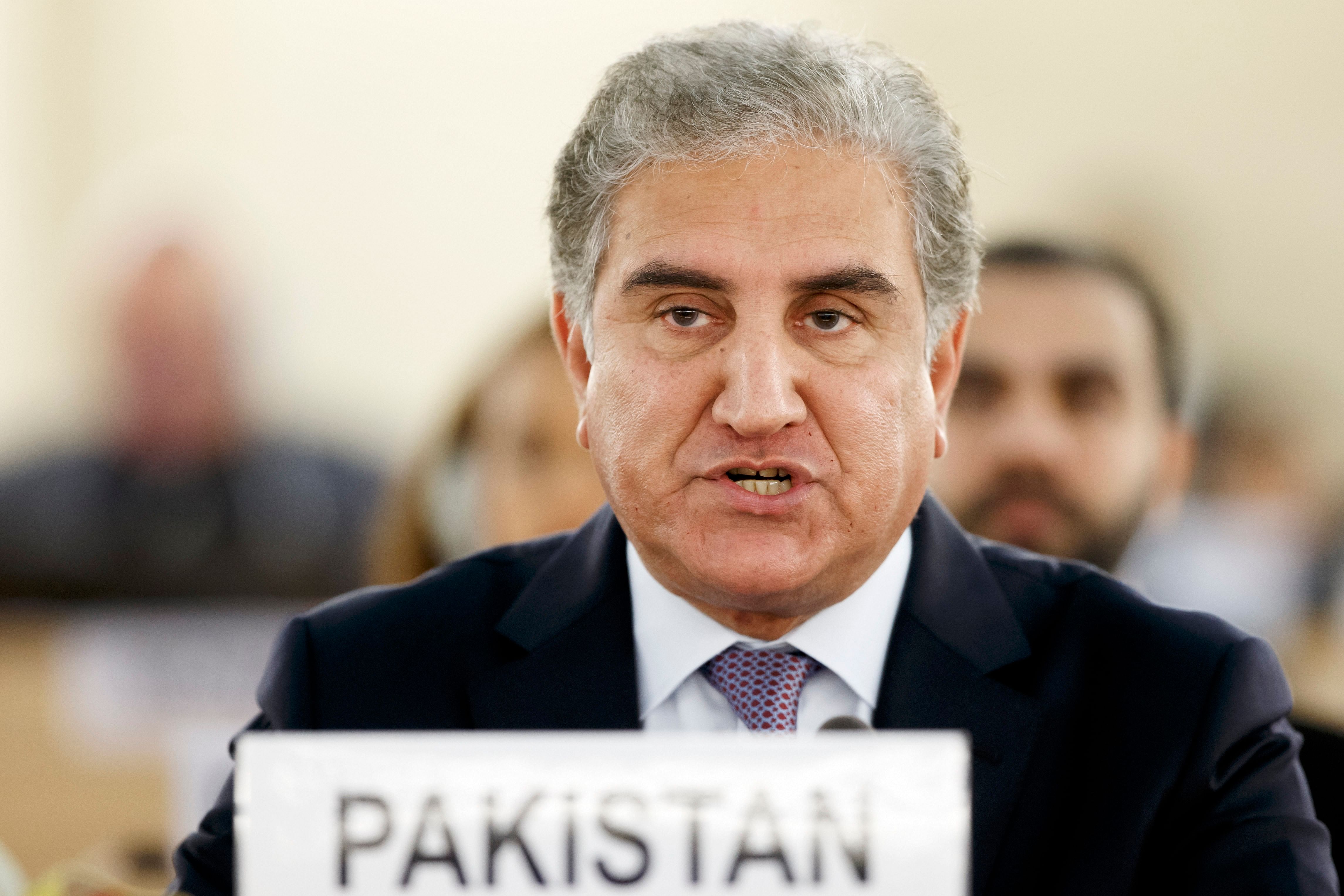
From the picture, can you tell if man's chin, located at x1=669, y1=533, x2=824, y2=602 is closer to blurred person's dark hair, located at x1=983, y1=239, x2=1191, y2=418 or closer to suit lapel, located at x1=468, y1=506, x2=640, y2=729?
suit lapel, located at x1=468, y1=506, x2=640, y2=729

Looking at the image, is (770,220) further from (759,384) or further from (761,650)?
(761,650)

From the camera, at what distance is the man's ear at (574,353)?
1.33 meters

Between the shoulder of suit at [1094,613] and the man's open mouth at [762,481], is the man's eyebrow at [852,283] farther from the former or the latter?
the shoulder of suit at [1094,613]

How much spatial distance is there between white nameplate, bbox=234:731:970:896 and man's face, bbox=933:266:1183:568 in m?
1.37

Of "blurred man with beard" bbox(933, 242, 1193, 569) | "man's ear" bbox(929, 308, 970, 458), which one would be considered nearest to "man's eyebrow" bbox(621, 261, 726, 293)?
"man's ear" bbox(929, 308, 970, 458)

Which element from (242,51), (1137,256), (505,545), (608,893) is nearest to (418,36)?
(242,51)

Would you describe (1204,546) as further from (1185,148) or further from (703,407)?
(703,407)

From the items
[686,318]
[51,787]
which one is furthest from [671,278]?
[51,787]

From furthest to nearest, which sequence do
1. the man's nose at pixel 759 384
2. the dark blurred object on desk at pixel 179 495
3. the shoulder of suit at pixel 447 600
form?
the dark blurred object on desk at pixel 179 495 < the shoulder of suit at pixel 447 600 < the man's nose at pixel 759 384

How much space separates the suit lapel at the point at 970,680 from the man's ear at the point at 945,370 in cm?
14

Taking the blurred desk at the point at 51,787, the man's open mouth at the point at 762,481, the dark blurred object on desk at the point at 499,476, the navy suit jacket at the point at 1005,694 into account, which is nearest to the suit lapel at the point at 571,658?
the navy suit jacket at the point at 1005,694

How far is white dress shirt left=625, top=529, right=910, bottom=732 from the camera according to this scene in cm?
130

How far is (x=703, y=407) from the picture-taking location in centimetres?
118

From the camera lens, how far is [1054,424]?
2223mm
